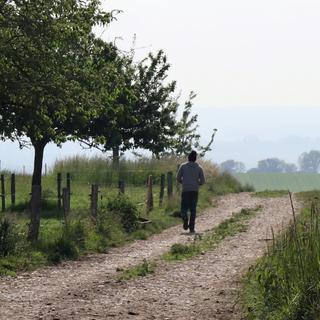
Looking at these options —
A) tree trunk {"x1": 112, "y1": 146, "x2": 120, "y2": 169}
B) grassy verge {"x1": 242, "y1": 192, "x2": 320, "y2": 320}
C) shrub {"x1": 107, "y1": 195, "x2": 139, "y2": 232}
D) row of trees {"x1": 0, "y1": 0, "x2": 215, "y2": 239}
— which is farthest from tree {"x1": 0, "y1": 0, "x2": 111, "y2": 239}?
tree trunk {"x1": 112, "y1": 146, "x2": 120, "y2": 169}

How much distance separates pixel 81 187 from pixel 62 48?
18544 mm

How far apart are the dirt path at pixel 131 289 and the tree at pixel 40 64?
3.23 meters

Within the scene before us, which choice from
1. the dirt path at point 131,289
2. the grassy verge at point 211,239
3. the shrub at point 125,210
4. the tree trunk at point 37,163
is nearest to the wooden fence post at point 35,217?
the dirt path at point 131,289

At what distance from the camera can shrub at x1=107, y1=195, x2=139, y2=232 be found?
18.3 m

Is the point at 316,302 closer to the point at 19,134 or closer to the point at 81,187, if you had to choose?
the point at 19,134

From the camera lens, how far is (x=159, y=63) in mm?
46375

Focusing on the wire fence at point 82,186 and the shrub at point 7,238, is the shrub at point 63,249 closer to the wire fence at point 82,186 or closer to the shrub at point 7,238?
the shrub at point 7,238

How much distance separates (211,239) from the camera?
16.5 meters

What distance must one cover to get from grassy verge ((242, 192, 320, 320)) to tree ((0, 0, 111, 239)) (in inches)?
295

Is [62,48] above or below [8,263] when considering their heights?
above

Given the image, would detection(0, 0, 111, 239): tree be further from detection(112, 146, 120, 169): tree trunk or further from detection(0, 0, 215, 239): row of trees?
detection(112, 146, 120, 169): tree trunk

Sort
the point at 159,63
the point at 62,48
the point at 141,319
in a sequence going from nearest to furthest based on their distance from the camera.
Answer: the point at 141,319, the point at 62,48, the point at 159,63

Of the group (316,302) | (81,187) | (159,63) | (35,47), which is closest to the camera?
(316,302)

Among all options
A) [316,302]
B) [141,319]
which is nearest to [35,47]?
[141,319]
